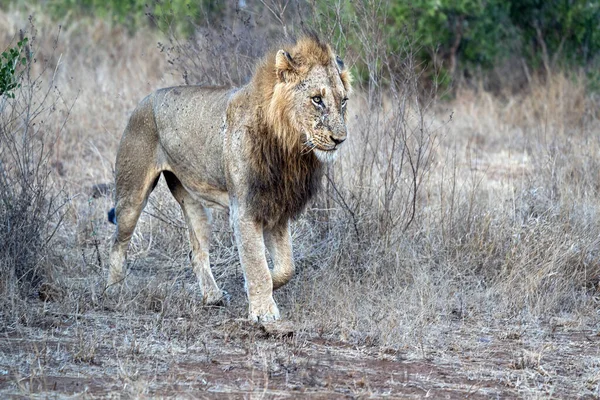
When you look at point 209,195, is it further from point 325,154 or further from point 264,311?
point 325,154

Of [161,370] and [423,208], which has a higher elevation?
[423,208]

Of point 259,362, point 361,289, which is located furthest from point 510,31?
point 259,362

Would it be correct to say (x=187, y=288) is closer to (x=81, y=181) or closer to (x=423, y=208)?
(x=423, y=208)

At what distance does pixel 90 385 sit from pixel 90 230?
11.7 feet

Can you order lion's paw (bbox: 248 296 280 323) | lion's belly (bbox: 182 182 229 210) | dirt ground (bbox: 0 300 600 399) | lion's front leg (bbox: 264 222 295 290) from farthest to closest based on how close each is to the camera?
lion's belly (bbox: 182 182 229 210), lion's front leg (bbox: 264 222 295 290), lion's paw (bbox: 248 296 280 323), dirt ground (bbox: 0 300 600 399)

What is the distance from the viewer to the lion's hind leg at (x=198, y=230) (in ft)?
21.8

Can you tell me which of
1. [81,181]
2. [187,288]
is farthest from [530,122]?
[187,288]

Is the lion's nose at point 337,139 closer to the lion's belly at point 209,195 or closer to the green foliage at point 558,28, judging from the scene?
the lion's belly at point 209,195

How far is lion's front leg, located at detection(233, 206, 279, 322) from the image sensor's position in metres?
5.79

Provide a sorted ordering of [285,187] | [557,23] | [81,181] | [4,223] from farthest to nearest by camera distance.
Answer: [557,23], [81,181], [4,223], [285,187]

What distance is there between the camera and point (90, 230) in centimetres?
794

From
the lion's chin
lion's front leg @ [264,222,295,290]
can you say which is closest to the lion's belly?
lion's front leg @ [264,222,295,290]

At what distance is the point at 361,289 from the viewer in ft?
21.5

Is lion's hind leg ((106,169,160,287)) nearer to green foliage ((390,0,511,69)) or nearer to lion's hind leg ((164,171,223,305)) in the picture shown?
lion's hind leg ((164,171,223,305))
